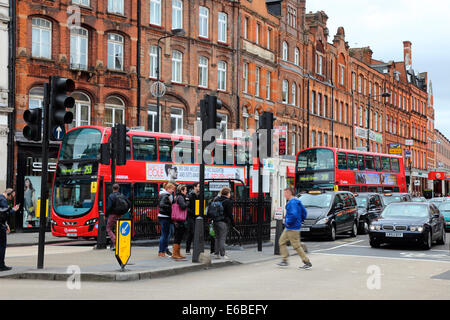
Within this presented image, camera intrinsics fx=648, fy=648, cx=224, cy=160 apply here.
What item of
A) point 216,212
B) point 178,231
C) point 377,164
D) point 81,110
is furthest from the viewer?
point 377,164

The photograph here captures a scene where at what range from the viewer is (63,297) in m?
9.68

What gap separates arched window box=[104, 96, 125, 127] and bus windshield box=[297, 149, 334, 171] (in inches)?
381

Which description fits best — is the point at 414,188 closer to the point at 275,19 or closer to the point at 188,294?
the point at 275,19

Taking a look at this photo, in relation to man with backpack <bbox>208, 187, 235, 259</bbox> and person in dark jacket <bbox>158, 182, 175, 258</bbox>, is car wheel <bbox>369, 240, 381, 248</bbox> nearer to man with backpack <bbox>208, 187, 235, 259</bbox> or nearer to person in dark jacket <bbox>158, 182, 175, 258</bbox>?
man with backpack <bbox>208, 187, 235, 259</bbox>

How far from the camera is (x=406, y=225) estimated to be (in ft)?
63.7

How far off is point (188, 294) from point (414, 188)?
253 ft

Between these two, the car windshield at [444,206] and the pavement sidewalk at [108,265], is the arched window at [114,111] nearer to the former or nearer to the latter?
the pavement sidewalk at [108,265]

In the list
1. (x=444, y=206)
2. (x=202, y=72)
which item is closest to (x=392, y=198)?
(x=444, y=206)

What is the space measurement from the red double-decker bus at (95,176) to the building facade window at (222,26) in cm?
1795

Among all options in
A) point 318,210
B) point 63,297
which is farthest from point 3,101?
point 63,297

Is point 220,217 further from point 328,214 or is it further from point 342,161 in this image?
point 342,161

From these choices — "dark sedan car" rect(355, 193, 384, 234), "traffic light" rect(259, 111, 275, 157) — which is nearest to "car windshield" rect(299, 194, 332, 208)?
"dark sedan car" rect(355, 193, 384, 234)

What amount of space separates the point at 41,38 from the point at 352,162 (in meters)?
17.0

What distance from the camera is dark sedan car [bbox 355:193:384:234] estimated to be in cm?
2706
